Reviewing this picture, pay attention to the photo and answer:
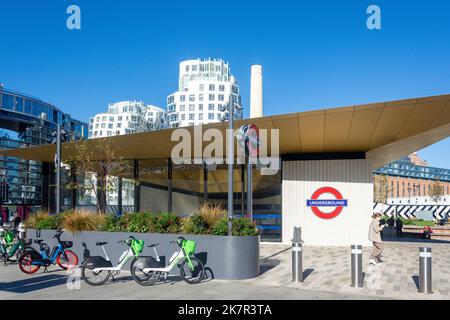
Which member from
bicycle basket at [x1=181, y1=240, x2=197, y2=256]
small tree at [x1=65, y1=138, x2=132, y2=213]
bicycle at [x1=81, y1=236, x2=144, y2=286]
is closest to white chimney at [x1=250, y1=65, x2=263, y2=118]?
small tree at [x1=65, y1=138, x2=132, y2=213]

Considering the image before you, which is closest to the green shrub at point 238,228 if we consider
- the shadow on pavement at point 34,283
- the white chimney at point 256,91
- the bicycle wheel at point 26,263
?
the shadow on pavement at point 34,283

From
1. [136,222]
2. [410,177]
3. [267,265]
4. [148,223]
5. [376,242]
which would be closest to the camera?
[148,223]

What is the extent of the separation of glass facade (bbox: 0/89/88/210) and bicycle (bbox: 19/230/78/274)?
4444cm

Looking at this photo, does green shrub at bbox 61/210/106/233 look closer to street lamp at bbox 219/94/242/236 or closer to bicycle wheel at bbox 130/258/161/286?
bicycle wheel at bbox 130/258/161/286

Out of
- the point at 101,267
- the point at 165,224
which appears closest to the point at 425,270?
the point at 165,224

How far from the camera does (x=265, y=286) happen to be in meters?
10.0

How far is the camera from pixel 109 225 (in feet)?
43.4

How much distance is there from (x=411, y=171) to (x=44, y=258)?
6930 inches

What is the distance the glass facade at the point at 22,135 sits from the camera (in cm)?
5763

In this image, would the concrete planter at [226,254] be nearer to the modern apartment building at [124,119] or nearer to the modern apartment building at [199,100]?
the modern apartment building at [199,100]

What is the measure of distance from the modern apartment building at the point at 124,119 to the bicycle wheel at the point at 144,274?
432ft

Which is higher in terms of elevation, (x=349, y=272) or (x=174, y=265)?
(x=174, y=265)

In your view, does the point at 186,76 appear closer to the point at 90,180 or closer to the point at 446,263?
the point at 90,180

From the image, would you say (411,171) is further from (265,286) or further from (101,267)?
(101,267)
